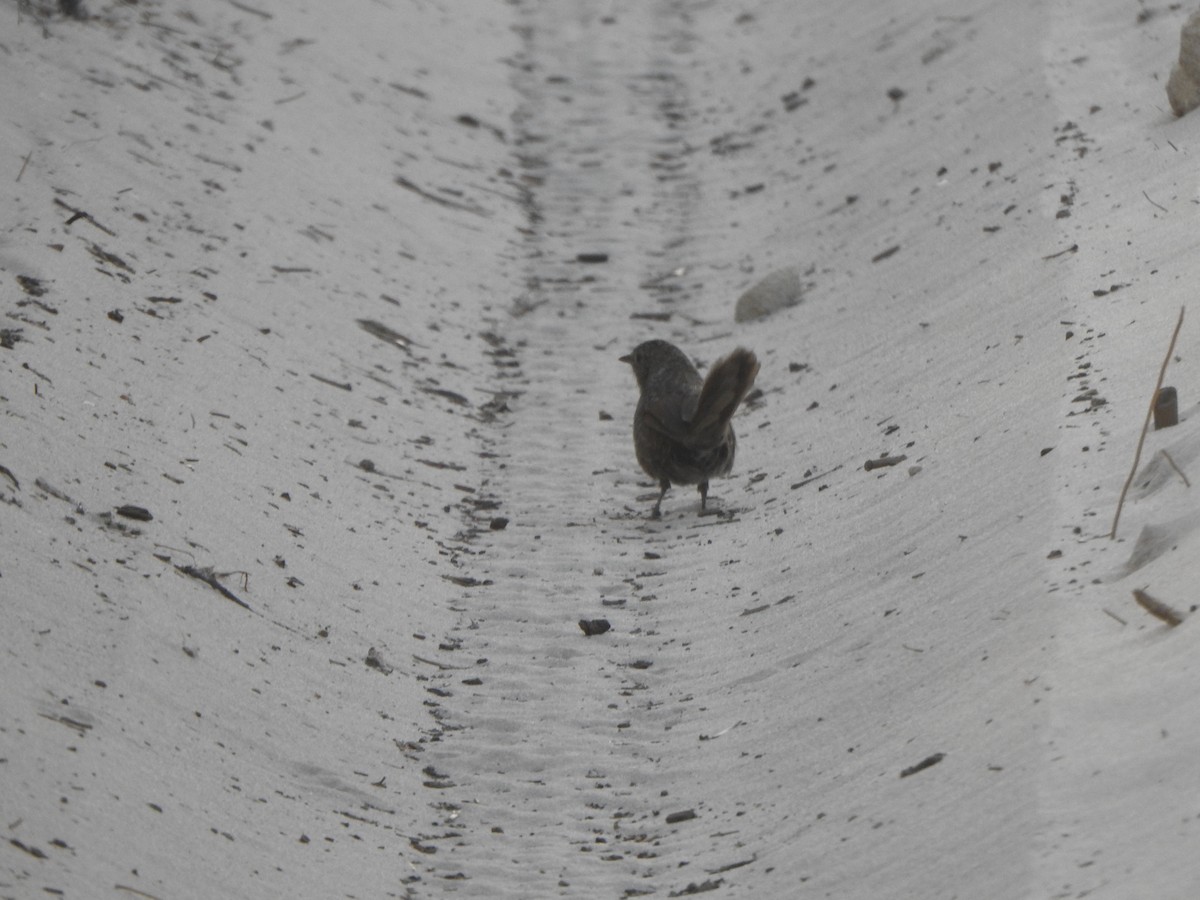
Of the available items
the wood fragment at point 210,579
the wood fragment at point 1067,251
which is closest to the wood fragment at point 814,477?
the wood fragment at point 1067,251

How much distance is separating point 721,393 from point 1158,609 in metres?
2.48

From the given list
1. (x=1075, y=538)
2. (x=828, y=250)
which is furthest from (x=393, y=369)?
(x=1075, y=538)

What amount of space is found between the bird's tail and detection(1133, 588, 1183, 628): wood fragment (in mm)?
2236

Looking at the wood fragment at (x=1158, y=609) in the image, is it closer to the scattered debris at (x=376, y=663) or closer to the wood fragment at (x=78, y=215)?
the scattered debris at (x=376, y=663)

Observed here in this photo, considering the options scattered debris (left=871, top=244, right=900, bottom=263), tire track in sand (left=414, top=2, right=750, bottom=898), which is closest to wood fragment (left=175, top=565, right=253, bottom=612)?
tire track in sand (left=414, top=2, right=750, bottom=898)

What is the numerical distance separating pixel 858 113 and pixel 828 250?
1697mm

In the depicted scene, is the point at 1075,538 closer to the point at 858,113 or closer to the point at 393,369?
the point at 393,369

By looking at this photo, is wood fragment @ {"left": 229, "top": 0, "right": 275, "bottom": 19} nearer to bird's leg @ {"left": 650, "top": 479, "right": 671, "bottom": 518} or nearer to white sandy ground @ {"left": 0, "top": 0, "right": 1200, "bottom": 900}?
white sandy ground @ {"left": 0, "top": 0, "right": 1200, "bottom": 900}

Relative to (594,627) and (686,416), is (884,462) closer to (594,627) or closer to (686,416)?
(686,416)

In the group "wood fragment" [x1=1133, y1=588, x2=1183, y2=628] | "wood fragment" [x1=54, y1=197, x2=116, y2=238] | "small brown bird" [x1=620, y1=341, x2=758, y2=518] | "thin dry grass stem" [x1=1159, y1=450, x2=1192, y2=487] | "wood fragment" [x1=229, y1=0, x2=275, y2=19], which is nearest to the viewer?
"wood fragment" [x1=1133, y1=588, x2=1183, y2=628]

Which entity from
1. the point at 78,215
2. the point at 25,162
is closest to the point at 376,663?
the point at 78,215

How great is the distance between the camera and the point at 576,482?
21.6 feet

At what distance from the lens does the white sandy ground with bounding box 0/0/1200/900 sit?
3652 millimetres

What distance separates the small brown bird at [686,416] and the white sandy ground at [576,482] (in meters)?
0.22
